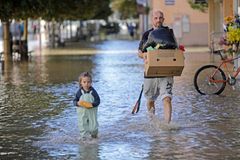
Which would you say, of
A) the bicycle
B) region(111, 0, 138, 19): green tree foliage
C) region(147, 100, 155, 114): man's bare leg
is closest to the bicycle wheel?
the bicycle

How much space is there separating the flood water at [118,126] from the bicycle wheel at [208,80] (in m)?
0.20

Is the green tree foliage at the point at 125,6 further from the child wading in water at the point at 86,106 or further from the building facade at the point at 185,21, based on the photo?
the child wading in water at the point at 86,106

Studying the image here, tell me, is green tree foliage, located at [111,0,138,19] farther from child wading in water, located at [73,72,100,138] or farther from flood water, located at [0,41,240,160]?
child wading in water, located at [73,72,100,138]

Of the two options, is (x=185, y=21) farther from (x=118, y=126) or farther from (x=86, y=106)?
(x=86, y=106)

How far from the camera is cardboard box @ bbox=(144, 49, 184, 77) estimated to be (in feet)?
32.6

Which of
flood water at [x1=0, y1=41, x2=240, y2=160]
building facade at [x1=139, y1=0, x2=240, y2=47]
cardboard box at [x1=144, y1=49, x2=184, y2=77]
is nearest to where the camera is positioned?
flood water at [x1=0, y1=41, x2=240, y2=160]

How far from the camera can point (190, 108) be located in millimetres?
12297

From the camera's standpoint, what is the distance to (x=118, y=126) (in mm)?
10336

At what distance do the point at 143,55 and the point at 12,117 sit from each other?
2.66 metres

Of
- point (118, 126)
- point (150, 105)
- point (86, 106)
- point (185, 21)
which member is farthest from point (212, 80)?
point (185, 21)

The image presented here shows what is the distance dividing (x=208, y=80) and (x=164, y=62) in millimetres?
4311

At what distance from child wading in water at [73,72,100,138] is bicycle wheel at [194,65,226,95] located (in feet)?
18.0

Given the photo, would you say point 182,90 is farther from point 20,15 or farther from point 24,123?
point 20,15

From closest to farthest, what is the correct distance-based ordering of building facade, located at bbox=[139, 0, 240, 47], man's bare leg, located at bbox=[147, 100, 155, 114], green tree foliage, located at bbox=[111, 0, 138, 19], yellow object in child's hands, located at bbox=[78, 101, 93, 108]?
yellow object in child's hands, located at bbox=[78, 101, 93, 108]
man's bare leg, located at bbox=[147, 100, 155, 114]
building facade, located at bbox=[139, 0, 240, 47]
green tree foliage, located at bbox=[111, 0, 138, 19]
